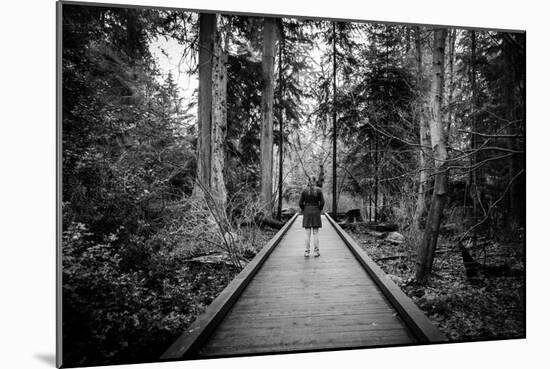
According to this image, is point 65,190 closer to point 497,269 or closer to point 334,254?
point 334,254

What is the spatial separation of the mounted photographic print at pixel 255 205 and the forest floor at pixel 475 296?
18 millimetres

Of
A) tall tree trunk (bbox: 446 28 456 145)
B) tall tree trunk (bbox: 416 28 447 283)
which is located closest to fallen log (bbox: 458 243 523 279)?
tall tree trunk (bbox: 416 28 447 283)

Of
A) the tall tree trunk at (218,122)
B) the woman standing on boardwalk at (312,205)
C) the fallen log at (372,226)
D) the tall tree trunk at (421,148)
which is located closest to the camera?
the tall tree trunk at (421,148)

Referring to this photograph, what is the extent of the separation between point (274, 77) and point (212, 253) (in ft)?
14.5

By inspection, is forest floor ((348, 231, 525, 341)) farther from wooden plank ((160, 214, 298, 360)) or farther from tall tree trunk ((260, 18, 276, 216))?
Answer: tall tree trunk ((260, 18, 276, 216))

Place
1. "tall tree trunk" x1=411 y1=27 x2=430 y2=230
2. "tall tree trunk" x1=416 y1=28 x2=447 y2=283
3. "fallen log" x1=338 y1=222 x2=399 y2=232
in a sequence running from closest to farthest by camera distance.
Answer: "tall tree trunk" x1=416 y1=28 x2=447 y2=283 < "tall tree trunk" x1=411 y1=27 x2=430 y2=230 < "fallen log" x1=338 y1=222 x2=399 y2=232

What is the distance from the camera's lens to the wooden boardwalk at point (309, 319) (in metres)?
2.41

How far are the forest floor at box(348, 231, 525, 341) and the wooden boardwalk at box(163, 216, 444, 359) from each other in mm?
396

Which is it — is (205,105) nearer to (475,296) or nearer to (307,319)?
(307,319)

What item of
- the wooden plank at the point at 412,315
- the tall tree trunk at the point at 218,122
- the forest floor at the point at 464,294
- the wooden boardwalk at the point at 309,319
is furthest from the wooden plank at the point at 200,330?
the tall tree trunk at the point at 218,122

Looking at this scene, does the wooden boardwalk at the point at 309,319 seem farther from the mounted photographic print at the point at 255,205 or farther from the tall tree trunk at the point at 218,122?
the tall tree trunk at the point at 218,122

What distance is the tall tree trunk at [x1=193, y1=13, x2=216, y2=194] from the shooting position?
151 inches

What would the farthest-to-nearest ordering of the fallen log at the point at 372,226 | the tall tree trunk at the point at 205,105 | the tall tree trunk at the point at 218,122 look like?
1. the fallen log at the point at 372,226
2. the tall tree trunk at the point at 218,122
3. the tall tree trunk at the point at 205,105

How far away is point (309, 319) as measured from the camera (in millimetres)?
2648
